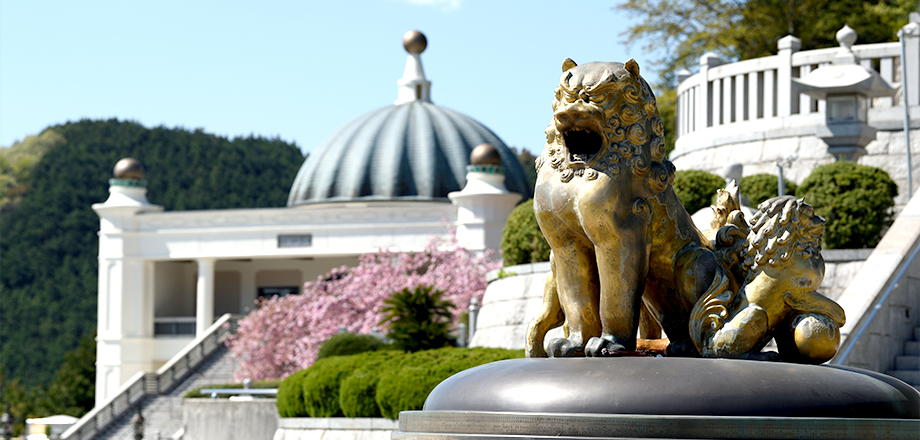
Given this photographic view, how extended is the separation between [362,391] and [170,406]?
18.5m

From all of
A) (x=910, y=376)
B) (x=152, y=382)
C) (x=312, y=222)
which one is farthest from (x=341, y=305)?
(x=910, y=376)

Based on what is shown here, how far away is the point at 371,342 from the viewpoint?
20312 mm

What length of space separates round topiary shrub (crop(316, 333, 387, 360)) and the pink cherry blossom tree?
30.0 feet

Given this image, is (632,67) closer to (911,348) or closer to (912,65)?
(911,348)

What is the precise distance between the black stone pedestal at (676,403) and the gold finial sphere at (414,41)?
38.1 meters

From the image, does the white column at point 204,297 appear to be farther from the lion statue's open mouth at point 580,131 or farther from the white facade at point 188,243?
the lion statue's open mouth at point 580,131

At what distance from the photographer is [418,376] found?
1352 cm

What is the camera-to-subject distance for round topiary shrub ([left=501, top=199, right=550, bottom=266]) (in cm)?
1856

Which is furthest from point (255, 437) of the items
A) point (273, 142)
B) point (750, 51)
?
point (273, 142)

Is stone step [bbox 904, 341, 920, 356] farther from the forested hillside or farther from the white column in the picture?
the forested hillside

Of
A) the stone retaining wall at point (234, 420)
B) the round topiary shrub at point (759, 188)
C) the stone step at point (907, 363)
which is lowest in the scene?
the stone retaining wall at point (234, 420)

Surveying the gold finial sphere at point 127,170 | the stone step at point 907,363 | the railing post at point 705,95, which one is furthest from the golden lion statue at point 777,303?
the gold finial sphere at point 127,170

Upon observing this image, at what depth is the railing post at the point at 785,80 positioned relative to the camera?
19047 millimetres

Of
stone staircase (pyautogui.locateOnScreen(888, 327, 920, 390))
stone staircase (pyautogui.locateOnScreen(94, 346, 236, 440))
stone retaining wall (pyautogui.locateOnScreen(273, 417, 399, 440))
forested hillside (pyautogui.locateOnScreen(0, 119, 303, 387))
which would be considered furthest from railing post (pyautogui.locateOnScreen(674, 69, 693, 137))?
forested hillside (pyautogui.locateOnScreen(0, 119, 303, 387))
